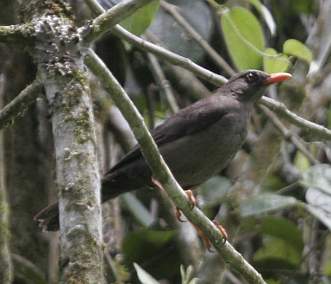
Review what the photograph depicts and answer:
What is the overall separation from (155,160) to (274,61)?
167 centimetres

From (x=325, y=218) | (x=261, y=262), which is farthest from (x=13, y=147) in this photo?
(x=325, y=218)

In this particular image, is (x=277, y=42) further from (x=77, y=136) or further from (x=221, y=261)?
(x=77, y=136)

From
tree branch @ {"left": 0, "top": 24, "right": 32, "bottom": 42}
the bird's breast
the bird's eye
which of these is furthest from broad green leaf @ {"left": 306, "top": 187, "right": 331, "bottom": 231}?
tree branch @ {"left": 0, "top": 24, "right": 32, "bottom": 42}

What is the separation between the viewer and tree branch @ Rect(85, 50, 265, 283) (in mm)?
3477

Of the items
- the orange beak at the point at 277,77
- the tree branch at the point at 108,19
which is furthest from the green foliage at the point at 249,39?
the tree branch at the point at 108,19

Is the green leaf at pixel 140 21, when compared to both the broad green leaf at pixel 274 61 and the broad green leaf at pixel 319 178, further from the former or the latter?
the broad green leaf at pixel 319 178

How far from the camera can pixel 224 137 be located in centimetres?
538

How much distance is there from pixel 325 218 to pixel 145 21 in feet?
4.69

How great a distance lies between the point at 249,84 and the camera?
5.88m

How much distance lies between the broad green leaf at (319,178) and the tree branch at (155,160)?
1060mm

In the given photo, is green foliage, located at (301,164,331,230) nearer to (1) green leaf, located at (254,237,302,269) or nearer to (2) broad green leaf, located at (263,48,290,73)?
(2) broad green leaf, located at (263,48,290,73)

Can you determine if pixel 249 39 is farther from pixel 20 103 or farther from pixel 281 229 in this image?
pixel 20 103

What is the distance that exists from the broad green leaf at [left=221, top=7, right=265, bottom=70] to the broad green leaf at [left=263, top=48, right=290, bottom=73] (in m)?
0.05

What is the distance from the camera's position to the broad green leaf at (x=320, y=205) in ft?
15.4
